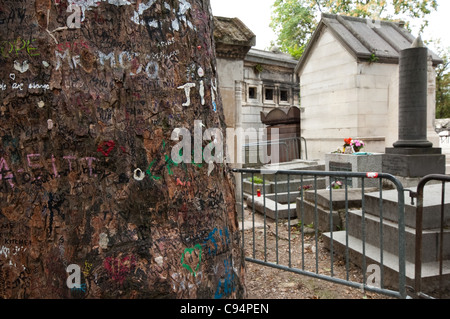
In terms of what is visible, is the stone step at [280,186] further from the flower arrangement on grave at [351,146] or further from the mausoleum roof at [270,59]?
the mausoleum roof at [270,59]

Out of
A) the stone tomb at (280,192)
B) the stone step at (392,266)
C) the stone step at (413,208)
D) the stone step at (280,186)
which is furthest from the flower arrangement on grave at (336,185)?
the stone step at (392,266)

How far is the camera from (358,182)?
25.5 ft

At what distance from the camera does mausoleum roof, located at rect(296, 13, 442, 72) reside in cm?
1105

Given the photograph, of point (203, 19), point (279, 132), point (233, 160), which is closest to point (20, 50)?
point (203, 19)

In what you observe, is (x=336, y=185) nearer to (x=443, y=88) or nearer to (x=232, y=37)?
(x=232, y=37)

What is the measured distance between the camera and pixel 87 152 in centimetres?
145

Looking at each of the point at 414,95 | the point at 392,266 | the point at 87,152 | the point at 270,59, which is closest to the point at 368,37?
the point at 414,95

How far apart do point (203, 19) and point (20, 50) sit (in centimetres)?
85

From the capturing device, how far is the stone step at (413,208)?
145 inches

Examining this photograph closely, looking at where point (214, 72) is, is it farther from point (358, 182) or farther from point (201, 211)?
point (358, 182)

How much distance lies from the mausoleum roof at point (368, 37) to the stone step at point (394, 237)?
8128 mm

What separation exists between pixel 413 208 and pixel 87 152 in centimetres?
362

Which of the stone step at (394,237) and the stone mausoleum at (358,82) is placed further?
the stone mausoleum at (358,82)
